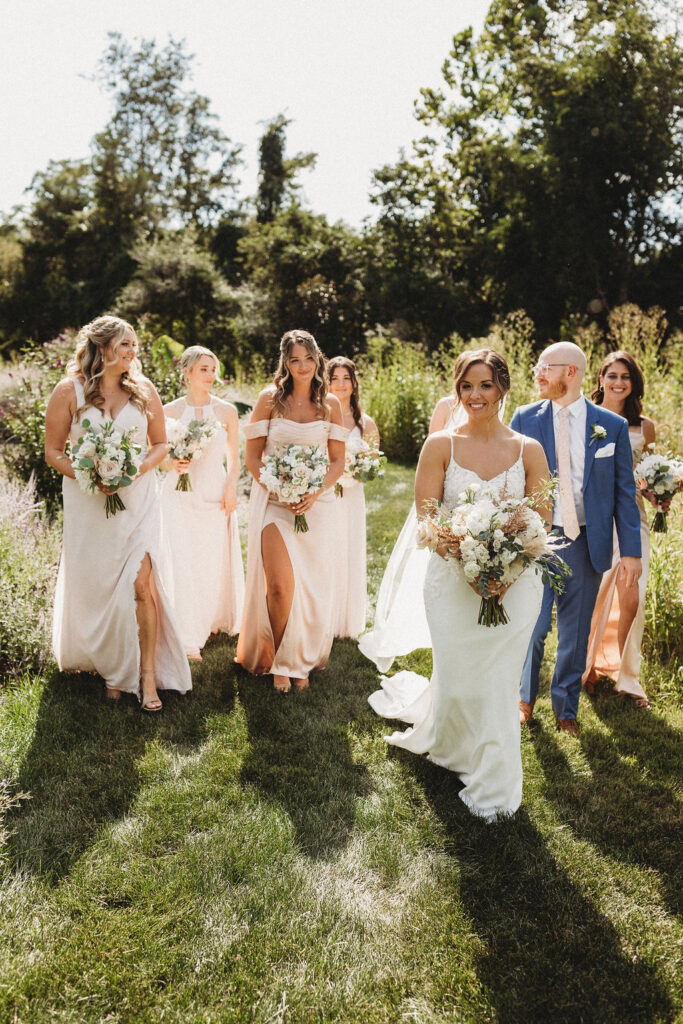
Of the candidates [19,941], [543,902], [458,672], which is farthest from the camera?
[458,672]

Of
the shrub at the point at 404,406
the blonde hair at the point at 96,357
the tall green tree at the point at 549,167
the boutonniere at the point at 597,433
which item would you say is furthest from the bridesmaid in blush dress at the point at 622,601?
the tall green tree at the point at 549,167

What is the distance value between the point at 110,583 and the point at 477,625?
8.56 ft

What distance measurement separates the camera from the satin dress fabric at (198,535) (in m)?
5.86

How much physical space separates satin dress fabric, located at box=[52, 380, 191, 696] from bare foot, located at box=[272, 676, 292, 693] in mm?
652

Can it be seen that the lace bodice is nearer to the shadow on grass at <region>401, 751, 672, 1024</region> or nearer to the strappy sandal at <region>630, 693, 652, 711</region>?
the shadow on grass at <region>401, 751, 672, 1024</region>

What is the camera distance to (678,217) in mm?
21828

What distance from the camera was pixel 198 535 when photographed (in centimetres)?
596

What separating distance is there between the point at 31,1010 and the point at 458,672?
2411mm

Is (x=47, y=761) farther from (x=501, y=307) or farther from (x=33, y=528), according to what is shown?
(x=501, y=307)

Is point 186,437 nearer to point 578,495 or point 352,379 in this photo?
point 352,379

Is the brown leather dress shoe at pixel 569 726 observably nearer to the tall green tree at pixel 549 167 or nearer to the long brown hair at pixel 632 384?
the long brown hair at pixel 632 384

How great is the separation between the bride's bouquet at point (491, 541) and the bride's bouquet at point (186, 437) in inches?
109

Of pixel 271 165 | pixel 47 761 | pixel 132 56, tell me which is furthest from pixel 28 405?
pixel 132 56

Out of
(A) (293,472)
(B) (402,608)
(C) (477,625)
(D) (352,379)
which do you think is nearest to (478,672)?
(C) (477,625)
